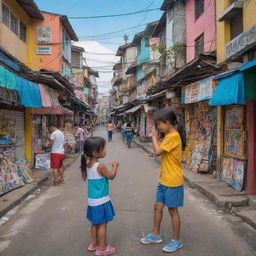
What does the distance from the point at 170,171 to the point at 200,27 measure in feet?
35.1

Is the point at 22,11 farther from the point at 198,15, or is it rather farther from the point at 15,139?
the point at 198,15

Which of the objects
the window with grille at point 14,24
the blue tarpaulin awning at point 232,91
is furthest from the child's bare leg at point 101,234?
the window with grille at point 14,24

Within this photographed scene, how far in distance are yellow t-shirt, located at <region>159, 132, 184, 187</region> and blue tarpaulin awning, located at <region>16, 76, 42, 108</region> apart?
4801 millimetres

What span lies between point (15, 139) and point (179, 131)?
7.21 meters

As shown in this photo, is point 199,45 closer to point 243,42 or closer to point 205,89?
point 205,89

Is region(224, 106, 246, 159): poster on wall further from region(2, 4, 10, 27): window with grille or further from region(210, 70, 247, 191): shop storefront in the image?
region(2, 4, 10, 27): window with grille

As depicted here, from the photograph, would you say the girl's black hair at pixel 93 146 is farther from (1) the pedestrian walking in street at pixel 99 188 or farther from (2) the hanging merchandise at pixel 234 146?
(2) the hanging merchandise at pixel 234 146

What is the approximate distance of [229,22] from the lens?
8.31 metres

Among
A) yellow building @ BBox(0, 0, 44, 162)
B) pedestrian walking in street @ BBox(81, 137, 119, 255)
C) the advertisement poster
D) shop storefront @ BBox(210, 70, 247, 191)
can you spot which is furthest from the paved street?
yellow building @ BBox(0, 0, 44, 162)

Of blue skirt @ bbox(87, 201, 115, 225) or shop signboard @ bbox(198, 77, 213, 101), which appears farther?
shop signboard @ bbox(198, 77, 213, 101)

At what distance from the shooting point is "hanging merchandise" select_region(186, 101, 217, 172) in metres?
9.48

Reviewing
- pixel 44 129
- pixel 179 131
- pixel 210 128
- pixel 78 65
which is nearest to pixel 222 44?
pixel 210 128

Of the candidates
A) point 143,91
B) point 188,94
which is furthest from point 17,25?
point 143,91

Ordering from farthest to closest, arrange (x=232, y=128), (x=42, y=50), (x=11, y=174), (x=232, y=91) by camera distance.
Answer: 1. (x=42, y=50)
2. (x=232, y=128)
3. (x=11, y=174)
4. (x=232, y=91)
